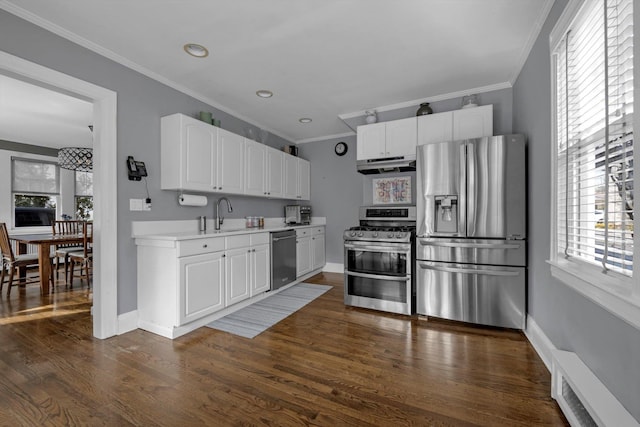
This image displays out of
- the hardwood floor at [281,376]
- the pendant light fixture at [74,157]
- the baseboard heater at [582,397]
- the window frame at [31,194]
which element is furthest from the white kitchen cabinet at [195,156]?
the window frame at [31,194]

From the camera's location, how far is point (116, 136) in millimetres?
2484

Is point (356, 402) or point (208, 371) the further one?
point (208, 371)

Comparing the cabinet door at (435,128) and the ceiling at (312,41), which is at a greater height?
the ceiling at (312,41)

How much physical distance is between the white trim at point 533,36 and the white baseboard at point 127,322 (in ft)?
13.5

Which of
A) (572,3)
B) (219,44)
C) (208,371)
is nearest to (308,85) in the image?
(219,44)

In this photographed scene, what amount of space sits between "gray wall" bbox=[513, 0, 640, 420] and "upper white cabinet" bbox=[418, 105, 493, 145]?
28cm

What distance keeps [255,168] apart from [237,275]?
1.53 meters

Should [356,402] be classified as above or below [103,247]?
below

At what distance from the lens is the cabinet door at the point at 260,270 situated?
3.26 metres

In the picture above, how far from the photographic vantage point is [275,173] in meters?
4.26

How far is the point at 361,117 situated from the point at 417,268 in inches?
88.8

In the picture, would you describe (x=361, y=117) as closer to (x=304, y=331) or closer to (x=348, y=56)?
(x=348, y=56)

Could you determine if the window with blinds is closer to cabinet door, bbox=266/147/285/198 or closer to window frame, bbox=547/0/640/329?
window frame, bbox=547/0/640/329

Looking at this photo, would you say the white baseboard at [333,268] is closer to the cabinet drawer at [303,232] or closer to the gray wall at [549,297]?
the cabinet drawer at [303,232]
